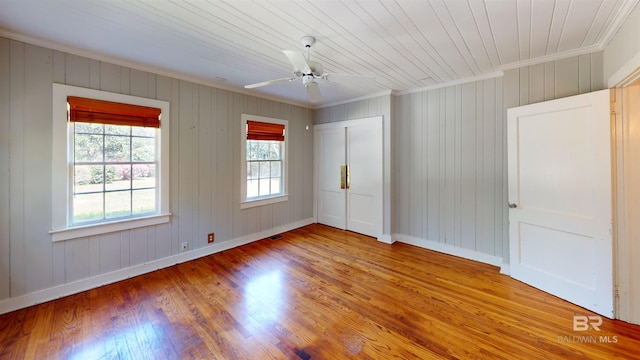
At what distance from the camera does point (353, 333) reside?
6.63 feet

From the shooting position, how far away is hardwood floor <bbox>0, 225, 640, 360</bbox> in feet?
Answer: 6.01

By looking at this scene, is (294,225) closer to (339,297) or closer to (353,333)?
(339,297)

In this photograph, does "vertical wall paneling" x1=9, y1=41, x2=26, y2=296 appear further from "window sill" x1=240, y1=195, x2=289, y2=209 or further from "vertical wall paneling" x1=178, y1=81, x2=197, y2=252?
"window sill" x1=240, y1=195, x2=289, y2=209

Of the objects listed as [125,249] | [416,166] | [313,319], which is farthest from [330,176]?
[125,249]

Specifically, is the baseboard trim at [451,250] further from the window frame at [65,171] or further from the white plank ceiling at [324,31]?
the window frame at [65,171]

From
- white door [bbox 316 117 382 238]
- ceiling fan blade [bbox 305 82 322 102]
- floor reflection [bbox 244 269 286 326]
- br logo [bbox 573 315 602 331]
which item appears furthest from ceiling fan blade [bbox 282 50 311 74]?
br logo [bbox 573 315 602 331]

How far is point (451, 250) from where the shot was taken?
3.73 metres

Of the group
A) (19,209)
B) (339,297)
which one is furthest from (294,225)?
(19,209)

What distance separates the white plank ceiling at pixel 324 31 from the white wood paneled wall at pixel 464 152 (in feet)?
0.79

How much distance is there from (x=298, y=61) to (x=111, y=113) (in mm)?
2269

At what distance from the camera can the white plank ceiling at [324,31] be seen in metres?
1.87

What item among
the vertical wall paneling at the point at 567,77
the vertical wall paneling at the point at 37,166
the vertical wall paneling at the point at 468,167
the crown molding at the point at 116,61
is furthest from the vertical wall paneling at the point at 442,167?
the vertical wall paneling at the point at 37,166

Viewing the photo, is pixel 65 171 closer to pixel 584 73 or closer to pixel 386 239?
pixel 386 239

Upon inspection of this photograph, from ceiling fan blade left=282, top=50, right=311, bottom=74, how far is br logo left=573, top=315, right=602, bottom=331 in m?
3.16
